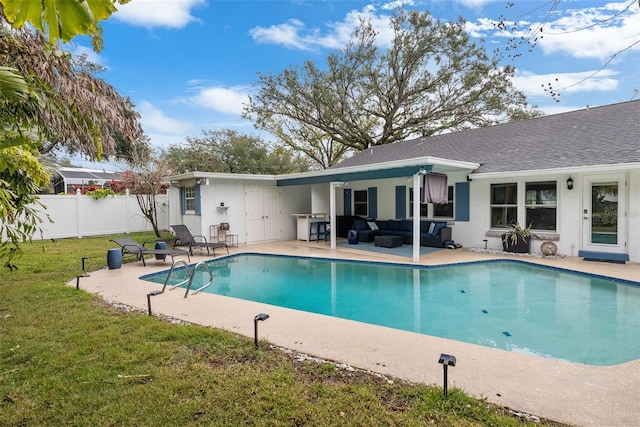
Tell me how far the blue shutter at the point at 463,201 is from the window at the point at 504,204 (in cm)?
69

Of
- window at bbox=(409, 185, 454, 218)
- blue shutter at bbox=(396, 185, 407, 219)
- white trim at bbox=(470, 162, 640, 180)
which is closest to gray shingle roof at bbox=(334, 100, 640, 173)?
white trim at bbox=(470, 162, 640, 180)

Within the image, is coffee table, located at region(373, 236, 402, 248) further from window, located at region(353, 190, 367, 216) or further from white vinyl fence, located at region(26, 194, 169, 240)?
white vinyl fence, located at region(26, 194, 169, 240)

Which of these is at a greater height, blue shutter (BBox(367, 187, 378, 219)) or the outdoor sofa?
blue shutter (BBox(367, 187, 378, 219))

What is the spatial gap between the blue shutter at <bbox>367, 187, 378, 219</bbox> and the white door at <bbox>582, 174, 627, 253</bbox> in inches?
261

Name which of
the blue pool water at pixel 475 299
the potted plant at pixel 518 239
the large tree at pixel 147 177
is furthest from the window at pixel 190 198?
the potted plant at pixel 518 239

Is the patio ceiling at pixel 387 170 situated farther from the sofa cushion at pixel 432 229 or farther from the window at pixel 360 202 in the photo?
the window at pixel 360 202

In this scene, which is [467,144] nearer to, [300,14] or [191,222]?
[300,14]

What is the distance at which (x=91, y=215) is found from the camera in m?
14.3

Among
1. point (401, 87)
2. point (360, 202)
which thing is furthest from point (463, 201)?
point (401, 87)

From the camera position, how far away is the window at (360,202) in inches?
560

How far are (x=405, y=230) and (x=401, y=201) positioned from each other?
111cm

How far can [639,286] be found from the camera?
6.36 meters

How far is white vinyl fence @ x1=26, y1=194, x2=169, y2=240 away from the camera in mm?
13242

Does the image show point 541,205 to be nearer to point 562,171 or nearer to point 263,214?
point 562,171
